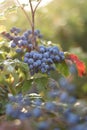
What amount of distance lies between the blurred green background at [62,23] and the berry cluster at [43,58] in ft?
4.95

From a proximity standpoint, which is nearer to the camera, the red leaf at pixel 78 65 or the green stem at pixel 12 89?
the green stem at pixel 12 89

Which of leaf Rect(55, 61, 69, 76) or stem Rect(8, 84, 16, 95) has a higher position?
leaf Rect(55, 61, 69, 76)

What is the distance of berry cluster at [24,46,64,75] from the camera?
113cm

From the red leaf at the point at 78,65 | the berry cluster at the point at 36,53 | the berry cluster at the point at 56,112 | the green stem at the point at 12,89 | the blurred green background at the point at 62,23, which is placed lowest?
the berry cluster at the point at 56,112

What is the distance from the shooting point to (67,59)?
1223 millimetres

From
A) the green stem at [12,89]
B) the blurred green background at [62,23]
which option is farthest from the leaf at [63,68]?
the blurred green background at [62,23]

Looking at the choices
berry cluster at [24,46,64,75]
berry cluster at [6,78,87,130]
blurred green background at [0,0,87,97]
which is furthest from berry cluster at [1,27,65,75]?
blurred green background at [0,0,87,97]

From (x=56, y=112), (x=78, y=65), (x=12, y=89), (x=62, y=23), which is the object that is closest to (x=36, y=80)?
(x=12, y=89)

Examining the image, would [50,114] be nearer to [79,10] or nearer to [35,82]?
[35,82]

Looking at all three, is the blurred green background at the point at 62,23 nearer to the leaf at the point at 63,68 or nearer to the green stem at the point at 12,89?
the leaf at the point at 63,68

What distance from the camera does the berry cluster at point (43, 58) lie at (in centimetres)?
113

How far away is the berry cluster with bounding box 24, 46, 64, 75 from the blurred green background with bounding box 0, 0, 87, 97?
151 centimetres

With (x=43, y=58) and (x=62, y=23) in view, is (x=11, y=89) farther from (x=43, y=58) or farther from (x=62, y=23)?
(x=62, y=23)

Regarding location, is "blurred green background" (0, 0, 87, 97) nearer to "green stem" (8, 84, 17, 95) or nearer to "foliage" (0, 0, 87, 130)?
"foliage" (0, 0, 87, 130)
